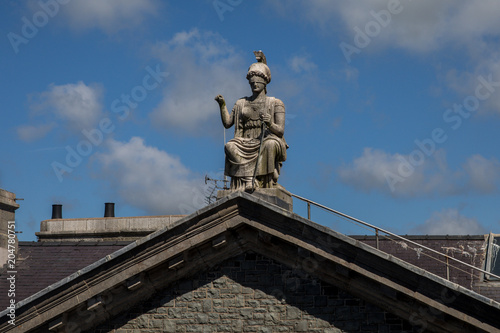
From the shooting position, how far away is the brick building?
18875 millimetres

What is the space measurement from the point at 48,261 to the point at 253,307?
8.19 m

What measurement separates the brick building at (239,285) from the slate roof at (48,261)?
3.74 metres

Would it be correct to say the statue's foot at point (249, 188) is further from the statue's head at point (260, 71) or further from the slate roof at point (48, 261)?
the slate roof at point (48, 261)

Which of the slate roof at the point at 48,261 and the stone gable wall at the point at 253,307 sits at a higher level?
the slate roof at the point at 48,261

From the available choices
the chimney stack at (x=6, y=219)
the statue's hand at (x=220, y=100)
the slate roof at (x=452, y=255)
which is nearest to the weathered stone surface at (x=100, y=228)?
the chimney stack at (x=6, y=219)

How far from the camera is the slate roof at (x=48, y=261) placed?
77.5ft

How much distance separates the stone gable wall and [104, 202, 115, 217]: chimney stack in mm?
16027

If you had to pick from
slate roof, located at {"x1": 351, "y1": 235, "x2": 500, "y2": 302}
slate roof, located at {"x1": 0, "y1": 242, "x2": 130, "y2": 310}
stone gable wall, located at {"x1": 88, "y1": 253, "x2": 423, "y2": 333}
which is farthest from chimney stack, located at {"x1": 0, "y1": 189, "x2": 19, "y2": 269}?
slate roof, located at {"x1": 351, "y1": 235, "x2": 500, "y2": 302}

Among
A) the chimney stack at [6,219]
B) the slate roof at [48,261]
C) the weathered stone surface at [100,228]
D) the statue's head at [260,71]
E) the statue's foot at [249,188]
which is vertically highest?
the statue's head at [260,71]

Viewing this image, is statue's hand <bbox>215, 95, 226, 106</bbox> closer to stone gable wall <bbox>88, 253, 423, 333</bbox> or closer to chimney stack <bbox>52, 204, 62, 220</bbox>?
stone gable wall <bbox>88, 253, 423, 333</bbox>

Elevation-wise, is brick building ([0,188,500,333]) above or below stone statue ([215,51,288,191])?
below

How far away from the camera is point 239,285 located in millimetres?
19766

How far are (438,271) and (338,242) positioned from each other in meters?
5.57

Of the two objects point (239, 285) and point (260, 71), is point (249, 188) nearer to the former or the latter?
point (239, 285)
